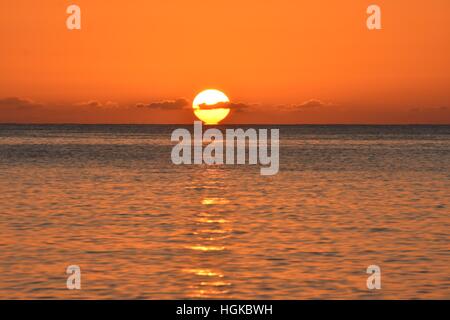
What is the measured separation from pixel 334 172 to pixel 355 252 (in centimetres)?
3923

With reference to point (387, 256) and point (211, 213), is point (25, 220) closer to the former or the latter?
point (211, 213)

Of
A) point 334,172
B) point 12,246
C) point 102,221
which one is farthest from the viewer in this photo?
point 334,172

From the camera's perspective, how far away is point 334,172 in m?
62.4

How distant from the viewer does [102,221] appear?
29.7 meters

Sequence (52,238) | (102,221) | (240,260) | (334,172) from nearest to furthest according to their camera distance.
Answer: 1. (240,260)
2. (52,238)
3. (102,221)
4. (334,172)

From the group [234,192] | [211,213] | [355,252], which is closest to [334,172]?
[234,192]

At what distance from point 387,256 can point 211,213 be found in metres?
12.4

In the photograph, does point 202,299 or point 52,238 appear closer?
point 202,299

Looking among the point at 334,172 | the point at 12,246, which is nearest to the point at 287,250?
the point at 12,246

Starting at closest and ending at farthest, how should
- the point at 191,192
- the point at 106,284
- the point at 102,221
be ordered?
the point at 106,284 < the point at 102,221 < the point at 191,192
